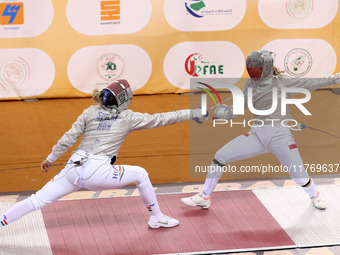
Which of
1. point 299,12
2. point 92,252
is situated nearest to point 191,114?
point 92,252

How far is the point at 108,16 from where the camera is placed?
6.03 metres

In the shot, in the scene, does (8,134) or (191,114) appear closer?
(191,114)

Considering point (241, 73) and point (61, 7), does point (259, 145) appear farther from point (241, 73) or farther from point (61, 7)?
point (61, 7)

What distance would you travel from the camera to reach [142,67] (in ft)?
20.4

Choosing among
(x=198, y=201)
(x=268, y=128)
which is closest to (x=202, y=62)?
(x=268, y=128)

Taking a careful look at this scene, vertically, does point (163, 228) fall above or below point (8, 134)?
below

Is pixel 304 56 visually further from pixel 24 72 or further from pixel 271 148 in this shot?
pixel 24 72

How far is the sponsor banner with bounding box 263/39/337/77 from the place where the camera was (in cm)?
629

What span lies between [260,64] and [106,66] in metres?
1.60

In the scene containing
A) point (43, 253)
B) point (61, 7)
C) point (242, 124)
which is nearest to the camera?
point (43, 253)

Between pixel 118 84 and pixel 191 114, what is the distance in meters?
0.67

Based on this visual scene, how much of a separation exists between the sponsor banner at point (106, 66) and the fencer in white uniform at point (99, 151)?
3.17ft

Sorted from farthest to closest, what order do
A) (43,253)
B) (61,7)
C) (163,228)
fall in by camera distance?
(61,7) → (163,228) → (43,253)

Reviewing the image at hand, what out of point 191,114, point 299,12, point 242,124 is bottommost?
point 242,124
